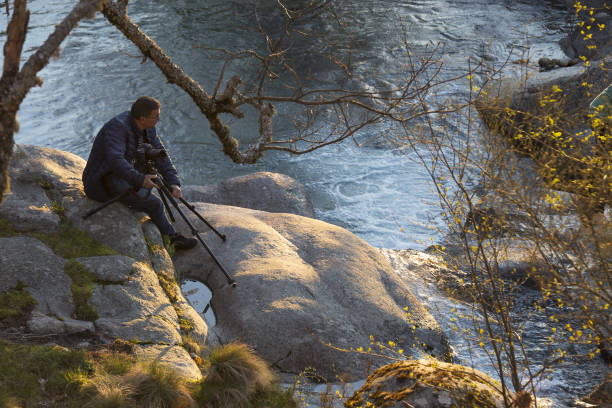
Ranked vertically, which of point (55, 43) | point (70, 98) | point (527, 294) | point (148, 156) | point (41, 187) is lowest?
point (70, 98)

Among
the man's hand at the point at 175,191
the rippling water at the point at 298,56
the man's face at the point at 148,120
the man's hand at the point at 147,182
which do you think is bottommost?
the rippling water at the point at 298,56

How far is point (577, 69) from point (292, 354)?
9655 millimetres

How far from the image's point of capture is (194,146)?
1184 cm

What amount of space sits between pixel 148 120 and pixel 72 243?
137cm

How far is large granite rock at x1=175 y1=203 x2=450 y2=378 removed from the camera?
5230mm

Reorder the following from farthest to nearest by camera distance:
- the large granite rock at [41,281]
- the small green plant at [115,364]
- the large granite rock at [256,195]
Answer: the large granite rock at [256,195], the large granite rock at [41,281], the small green plant at [115,364]

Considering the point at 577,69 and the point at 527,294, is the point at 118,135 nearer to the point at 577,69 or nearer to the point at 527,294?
the point at 527,294

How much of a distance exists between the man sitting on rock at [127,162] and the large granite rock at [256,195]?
294 centimetres

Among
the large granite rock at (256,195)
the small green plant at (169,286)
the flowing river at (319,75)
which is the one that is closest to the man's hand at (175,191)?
the small green plant at (169,286)

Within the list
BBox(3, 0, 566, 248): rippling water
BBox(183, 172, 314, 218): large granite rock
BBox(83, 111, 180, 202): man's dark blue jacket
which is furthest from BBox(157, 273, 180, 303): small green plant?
BBox(183, 172, 314, 218): large granite rock

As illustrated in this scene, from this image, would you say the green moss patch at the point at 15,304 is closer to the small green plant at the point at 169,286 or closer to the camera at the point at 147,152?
the small green plant at the point at 169,286

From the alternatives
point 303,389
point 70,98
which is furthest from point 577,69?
point 70,98

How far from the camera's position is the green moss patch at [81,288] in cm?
433

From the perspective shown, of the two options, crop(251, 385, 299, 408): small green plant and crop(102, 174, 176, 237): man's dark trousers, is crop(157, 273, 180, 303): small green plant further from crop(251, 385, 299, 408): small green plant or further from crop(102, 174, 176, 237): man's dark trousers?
crop(251, 385, 299, 408): small green plant
